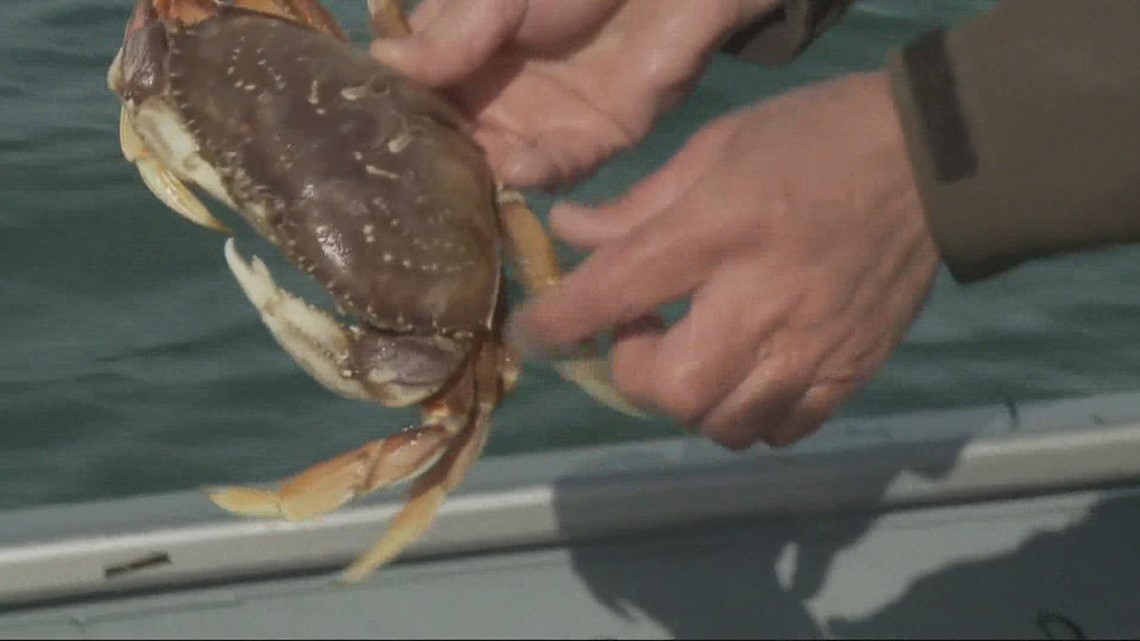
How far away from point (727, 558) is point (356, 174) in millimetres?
805

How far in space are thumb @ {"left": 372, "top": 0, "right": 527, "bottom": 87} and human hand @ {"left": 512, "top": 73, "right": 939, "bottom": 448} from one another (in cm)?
41

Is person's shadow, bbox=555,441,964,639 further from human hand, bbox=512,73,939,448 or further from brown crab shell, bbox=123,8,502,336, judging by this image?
human hand, bbox=512,73,939,448

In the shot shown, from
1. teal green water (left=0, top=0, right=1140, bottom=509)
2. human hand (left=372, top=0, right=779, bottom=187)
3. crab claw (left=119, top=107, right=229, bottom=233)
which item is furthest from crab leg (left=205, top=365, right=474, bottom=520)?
teal green water (left=0, top=0, right=1140, bottom=509)

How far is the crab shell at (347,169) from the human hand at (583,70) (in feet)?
0.20

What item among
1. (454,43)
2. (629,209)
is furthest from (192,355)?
(629,209)

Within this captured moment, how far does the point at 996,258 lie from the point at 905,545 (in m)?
0.97

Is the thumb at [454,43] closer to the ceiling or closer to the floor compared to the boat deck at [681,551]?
closer to the ceiling

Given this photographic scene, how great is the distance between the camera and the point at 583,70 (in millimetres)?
1921

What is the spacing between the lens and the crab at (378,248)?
1713 millimetres

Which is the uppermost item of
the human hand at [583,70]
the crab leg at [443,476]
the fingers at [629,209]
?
the fingers at [629,209]

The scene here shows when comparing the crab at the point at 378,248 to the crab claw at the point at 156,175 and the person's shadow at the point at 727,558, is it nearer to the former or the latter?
the crab claw at the point at 156,175

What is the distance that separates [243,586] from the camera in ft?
7.00

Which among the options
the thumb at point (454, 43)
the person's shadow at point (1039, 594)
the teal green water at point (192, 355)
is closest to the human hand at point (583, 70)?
the thumb at point (454, 43)

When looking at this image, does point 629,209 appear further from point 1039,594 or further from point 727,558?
point 1039,594
